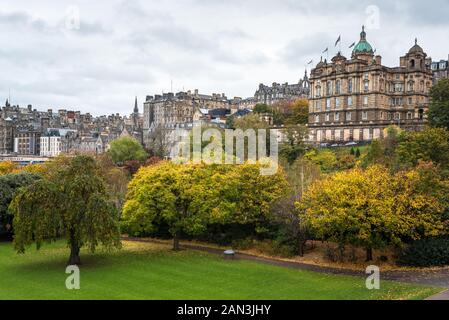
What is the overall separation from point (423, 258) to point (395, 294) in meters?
7.84

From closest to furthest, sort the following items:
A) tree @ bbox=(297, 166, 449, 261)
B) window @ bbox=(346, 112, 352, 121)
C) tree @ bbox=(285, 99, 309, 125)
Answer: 1. tree @ bbox=(297, 166, 449, 261)
2. window @ bbox=(346, 112, 352, 121)
3. tree @ bbox=(285, 99, 309, 125)

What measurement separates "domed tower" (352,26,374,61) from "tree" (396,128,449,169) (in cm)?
3723

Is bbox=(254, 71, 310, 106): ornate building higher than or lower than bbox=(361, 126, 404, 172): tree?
higher

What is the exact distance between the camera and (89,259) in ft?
121

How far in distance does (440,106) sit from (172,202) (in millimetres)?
37324

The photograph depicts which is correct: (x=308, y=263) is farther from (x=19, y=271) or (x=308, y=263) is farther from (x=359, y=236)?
(x=19, y=271)

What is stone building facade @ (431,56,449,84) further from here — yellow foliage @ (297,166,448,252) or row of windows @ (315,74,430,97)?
yellow foliage @ (297,166,448,252)

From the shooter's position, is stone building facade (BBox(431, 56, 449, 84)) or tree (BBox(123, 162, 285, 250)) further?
stone building facade (BBox(431, 56, 449, 84))

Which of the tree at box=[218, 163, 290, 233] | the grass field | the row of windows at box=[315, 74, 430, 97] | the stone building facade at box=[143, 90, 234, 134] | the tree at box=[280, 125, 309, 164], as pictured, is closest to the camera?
the grass field

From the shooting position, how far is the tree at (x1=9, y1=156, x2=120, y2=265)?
107 feet

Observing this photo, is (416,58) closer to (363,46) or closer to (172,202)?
(363,46)

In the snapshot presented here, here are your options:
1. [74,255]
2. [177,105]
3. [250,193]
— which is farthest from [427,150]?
[177,105]

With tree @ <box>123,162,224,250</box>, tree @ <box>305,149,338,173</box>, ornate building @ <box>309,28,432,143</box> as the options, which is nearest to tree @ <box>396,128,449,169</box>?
tree @ <box>305,149,338,173</box>
